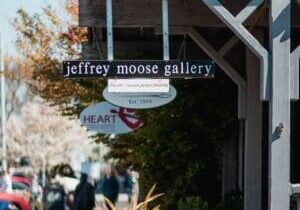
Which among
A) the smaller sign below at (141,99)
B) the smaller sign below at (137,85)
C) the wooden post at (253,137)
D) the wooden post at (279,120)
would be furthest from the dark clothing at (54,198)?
the wooden post at (279,120)

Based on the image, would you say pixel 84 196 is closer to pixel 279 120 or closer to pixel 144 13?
pixel 144 13

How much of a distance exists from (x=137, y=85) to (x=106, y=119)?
12.2 feet

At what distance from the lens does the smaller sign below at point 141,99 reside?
8219mm

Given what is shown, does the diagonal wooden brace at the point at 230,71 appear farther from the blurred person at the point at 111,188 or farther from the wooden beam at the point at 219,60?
the blurred person at the point at 111,188

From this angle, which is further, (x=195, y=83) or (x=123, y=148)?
(x=123, y=148)

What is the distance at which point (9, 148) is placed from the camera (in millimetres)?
47156

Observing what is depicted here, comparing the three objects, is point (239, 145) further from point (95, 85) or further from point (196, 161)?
point (95, 85)

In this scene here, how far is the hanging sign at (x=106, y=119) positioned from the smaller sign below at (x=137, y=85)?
3.39 m

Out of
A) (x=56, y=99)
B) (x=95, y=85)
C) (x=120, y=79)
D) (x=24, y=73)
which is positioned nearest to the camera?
(x=120, y=79)

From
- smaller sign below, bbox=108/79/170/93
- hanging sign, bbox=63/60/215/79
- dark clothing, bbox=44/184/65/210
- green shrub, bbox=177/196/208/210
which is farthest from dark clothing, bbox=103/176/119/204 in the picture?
hanging sign, bbox=63/60/215/79

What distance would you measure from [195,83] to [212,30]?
1234 mm

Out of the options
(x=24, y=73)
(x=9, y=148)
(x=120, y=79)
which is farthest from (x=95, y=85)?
(x=9, y=148)

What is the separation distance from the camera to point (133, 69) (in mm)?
7664

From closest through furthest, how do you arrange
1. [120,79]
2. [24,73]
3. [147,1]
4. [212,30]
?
[120,79], [147,1], [212,30], [24,73]
